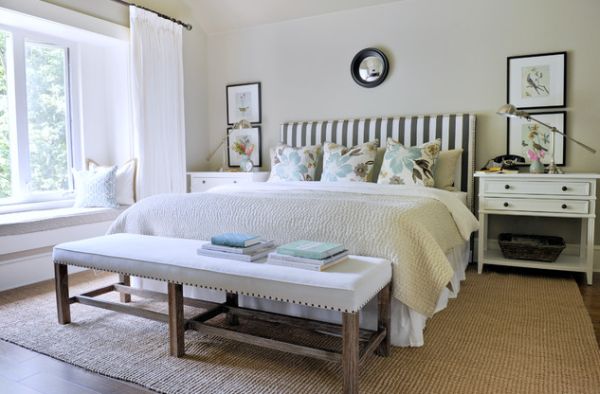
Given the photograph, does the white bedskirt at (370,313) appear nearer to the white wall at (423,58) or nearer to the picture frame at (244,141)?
the white wall at (423,58)

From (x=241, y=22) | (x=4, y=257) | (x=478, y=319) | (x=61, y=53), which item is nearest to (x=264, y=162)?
(x=241, y=22)

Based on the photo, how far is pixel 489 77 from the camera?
3.75m

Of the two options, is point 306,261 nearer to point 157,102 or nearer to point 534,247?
point 534,247

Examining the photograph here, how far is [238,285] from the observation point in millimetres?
1789

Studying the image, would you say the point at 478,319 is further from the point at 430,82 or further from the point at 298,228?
the point at 430,82

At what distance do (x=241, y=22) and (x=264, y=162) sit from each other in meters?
1.49

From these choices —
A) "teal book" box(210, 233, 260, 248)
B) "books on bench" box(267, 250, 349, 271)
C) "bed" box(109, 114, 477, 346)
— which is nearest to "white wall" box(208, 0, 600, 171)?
"bed" box(109, 114, 477, 346)

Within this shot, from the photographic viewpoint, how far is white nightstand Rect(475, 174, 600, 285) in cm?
311

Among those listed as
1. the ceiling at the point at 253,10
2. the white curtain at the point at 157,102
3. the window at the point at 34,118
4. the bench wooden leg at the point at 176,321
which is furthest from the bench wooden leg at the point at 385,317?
the window at the point at 34,118

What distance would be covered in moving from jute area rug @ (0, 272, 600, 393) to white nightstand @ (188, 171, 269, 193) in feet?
6.54

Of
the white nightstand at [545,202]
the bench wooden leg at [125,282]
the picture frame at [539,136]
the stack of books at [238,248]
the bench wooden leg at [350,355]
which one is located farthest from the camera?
the picture frame at [539,136]

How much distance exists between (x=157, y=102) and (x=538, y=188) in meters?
3.34

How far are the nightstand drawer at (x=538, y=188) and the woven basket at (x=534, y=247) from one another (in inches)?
15.1

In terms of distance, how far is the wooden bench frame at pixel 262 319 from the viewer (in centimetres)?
161
